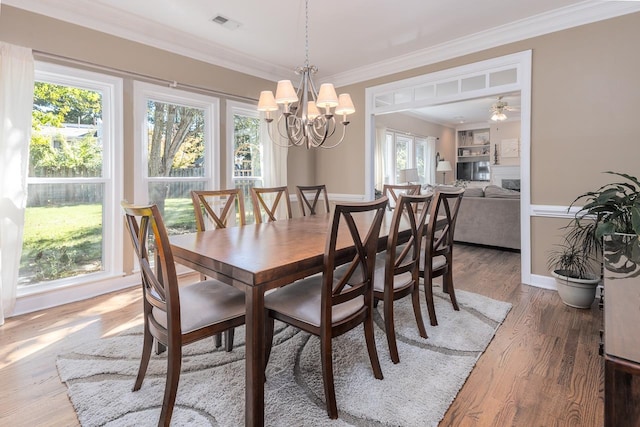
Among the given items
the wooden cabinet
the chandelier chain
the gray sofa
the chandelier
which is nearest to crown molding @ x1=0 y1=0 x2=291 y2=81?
the chandelier chain

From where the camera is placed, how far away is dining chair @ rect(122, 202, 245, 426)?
138 centimetres

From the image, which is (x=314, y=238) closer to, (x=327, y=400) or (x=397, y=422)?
(x=327, y=400)

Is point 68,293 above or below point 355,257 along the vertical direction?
below

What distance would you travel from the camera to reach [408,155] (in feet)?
26.9

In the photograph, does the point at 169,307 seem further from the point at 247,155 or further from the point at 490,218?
the point at 490,218

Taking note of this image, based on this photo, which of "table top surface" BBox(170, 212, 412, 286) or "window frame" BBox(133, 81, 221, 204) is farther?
"window frame" BBox(133, 81, 221, 204)

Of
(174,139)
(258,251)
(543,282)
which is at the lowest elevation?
(543,282)

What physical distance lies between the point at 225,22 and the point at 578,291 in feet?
12.9

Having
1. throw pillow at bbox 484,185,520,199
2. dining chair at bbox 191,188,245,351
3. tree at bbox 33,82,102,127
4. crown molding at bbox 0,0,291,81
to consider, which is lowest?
A: dining chair at bbox 191,188,245,351

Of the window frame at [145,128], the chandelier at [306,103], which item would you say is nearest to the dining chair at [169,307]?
the chandelier at [306,103]

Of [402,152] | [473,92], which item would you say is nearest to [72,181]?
[473,92]

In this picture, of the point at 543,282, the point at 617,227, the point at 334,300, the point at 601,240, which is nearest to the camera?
the point at 334,300

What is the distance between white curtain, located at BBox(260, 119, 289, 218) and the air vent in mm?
1324

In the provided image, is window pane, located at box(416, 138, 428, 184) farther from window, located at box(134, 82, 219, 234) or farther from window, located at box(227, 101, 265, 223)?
window, located at box(134, 82, 219, 234)
